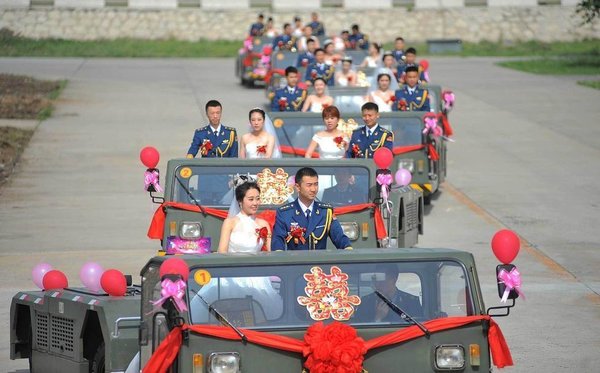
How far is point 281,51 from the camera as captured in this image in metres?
32.8

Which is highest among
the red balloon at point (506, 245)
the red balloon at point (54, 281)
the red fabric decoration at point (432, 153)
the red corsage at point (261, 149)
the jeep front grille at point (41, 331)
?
the red balloon at point (506, 245)

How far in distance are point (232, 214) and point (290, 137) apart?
6.28 m

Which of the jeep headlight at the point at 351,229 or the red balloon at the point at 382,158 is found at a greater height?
the red balloon at the point at 382,158

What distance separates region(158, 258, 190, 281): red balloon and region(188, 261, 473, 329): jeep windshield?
354 mm

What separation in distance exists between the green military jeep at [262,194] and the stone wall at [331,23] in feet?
132

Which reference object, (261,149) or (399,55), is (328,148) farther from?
(399,55)

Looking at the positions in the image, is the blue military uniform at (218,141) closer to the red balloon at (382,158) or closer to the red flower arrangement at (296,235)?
the red balloon at (382,158)

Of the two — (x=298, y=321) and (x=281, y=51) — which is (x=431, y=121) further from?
(x=281, y=51)

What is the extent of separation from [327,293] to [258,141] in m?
7.79

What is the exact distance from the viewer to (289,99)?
21266mm

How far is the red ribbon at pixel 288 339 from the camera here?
7.61 metres

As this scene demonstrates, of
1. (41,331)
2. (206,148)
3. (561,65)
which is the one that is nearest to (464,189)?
(206,148)

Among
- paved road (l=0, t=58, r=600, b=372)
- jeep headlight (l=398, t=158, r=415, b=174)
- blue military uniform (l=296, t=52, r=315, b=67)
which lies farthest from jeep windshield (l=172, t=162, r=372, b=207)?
blue military uniform (l=296, t=52, r=315, b=67)

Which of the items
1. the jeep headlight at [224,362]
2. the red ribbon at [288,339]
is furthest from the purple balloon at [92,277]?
the jeep headlight at [224,362]
